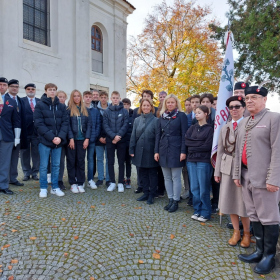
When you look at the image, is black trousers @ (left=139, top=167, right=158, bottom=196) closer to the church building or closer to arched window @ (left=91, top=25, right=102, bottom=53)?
the church building

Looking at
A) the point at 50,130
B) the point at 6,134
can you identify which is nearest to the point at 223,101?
the point at 50,130

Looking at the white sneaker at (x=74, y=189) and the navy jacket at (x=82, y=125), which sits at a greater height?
the navy jacket at (x=82, y=125)

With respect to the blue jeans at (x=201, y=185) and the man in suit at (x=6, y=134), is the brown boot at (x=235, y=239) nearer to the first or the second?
the blue jeans at (x=201, y=185)

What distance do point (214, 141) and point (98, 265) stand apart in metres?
2.55

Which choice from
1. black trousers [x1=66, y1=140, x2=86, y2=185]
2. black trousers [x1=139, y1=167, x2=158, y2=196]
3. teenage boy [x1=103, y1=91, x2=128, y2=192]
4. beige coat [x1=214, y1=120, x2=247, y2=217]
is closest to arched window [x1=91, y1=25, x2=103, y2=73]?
teenage boy [x1=103, y1=91, x2=128, y2=192]

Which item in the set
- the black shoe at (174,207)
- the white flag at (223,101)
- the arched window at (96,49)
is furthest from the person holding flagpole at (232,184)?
the arched window at (96,49)

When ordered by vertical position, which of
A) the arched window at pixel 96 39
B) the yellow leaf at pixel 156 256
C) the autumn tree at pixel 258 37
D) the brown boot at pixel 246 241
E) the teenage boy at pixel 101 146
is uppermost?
the arched window at pixel 96 39

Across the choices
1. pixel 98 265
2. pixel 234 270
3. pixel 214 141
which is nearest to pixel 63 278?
pixel 98 265

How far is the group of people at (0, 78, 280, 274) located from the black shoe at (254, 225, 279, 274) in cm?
1

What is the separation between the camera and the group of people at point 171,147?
298 centimetres

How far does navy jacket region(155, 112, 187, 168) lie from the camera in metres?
4.77

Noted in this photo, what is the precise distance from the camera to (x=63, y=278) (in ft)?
8.97

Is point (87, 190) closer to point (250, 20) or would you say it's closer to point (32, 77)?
point (32, 77)

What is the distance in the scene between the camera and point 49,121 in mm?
5383
